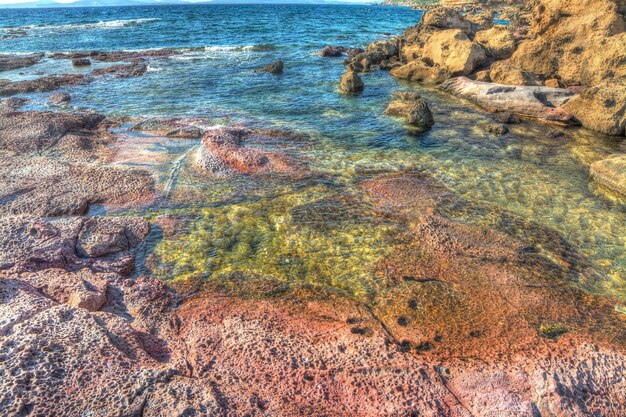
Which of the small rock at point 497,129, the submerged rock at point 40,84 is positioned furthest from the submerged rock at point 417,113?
the submerged rock at point 40,84

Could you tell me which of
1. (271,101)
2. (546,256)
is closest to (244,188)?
(546,256)

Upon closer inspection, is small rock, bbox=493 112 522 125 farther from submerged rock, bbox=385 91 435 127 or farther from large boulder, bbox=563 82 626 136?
submerged rock, bbox=385 91 435 127

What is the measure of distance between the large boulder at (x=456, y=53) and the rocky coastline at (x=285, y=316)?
502 inches

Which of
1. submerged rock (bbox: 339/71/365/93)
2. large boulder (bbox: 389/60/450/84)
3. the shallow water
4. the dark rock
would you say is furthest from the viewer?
large boulder (bbox: 389/60/450/84)

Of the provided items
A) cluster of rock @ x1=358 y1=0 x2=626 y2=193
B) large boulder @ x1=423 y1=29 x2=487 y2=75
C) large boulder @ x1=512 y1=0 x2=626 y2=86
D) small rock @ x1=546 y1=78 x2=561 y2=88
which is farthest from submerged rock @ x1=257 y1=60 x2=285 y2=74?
small rock @ x1=546 y1=78 x2=561 y2=88

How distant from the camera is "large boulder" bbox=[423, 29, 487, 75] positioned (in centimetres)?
2198

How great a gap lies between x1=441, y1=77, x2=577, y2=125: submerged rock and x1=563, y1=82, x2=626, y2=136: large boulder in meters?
0.60

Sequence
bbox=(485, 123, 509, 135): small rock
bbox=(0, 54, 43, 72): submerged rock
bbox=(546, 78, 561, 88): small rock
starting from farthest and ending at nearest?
1. bbox=(0, 54, 43, 72): submerged rock
2. bbox=(546, 78, 561, 88): small rock
3. bbox=(485, 123, 509, 135): small rock

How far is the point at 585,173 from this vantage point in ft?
39.5

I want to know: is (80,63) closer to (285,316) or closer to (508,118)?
(508,118)

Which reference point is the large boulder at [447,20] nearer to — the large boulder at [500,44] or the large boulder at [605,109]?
the large boulder at [500,44]

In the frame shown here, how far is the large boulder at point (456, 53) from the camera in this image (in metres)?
22.0

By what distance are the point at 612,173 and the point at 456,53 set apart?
14.2 metres

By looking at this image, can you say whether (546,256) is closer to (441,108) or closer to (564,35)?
(441,108)
